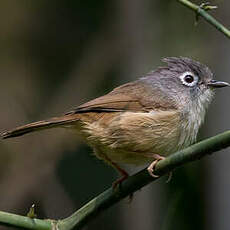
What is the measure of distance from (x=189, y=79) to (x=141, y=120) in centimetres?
77

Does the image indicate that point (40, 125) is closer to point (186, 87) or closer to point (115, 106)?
point (115, 106)

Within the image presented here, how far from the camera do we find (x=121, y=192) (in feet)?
9.71

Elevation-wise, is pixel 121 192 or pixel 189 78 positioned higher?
pixel 189 78

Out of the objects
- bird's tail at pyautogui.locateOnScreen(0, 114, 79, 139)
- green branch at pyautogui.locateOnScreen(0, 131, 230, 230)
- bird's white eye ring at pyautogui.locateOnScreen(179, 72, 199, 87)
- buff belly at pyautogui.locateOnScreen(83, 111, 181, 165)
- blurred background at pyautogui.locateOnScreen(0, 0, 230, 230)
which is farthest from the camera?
blurred background at pyautogui.locateOnScreen(0, 0, 230, 230)

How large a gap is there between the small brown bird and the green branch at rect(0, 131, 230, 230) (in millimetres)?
790

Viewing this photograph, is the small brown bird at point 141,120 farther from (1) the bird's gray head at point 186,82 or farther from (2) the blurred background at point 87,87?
(2) the blurred background at point 87,87

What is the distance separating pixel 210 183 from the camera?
6.00 meters

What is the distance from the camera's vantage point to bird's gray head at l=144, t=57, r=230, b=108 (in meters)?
4.57

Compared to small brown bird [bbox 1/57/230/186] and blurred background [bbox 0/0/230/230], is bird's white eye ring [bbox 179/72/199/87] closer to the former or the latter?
small brown bird [bbox 1/57/230/186]

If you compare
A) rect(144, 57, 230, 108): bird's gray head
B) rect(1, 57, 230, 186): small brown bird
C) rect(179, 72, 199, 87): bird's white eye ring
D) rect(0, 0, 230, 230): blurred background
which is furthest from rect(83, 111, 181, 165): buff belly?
rect(0, 0, 230, 230): blurred background

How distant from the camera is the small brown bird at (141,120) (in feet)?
13.3

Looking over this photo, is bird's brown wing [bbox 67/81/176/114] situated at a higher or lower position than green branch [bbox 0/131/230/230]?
higher

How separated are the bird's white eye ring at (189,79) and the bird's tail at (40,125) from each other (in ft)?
3.44

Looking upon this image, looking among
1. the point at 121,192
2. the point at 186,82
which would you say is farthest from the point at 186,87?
the point at 121,192
